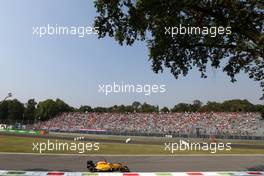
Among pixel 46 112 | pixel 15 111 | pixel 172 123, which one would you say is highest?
pixel 15 111

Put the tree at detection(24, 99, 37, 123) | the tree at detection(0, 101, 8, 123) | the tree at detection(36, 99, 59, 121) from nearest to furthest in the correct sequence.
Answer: the tree at detection(36, 99, 59, 121), the tree at detection(24, 99, 37, 123), the tree at detection(0, 101, 8, 123)

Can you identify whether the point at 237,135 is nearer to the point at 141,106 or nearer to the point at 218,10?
the point at 218,10

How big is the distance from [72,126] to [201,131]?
30660mm

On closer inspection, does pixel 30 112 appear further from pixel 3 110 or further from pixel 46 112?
pixel 46 112

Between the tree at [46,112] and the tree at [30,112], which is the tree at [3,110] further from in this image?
the tree at [46,112]

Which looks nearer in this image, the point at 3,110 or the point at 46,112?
the point at 46,112

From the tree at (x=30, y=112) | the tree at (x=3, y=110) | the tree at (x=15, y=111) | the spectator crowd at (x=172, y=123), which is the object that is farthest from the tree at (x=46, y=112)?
the spectator crowd at (x=172, y=123)

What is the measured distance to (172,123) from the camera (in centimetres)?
6588

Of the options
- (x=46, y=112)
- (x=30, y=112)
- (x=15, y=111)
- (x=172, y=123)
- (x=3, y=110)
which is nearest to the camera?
(x=172, y=123)

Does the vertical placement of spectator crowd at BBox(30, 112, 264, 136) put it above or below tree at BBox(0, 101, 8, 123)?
below

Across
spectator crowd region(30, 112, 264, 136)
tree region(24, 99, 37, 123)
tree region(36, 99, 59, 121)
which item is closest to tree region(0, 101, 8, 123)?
tree region(24, 99, 37, 123)

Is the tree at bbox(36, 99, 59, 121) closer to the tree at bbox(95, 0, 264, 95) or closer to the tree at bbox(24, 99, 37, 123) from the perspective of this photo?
the tree at bbox(24, 99, 37, 123)

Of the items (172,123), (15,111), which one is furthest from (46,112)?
(172,123)

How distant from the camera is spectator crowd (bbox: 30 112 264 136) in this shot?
56.3 meters
